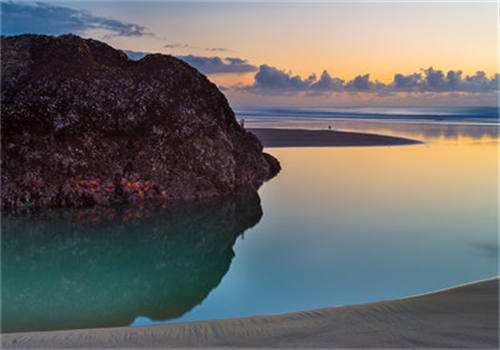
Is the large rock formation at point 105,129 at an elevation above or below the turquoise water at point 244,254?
above

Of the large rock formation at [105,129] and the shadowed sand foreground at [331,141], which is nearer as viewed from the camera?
the large rock formation at [105,129]

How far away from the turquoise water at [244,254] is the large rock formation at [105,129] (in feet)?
3.58

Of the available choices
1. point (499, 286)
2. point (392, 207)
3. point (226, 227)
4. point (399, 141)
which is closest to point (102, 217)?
point (226, 227)

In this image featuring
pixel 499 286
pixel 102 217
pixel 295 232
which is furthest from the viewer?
pixel 102 217

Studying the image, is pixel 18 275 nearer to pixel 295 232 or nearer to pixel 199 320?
pixel 199 320

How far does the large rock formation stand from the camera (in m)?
11.8

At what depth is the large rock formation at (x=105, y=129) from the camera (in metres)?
11.8

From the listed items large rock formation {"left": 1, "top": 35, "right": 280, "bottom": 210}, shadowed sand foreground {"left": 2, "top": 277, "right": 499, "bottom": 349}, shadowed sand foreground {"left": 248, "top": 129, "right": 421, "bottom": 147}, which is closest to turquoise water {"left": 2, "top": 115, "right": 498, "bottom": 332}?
shadowed sand foreground {"left": 2, "top": 277, "right": 499, "bottom": 349}

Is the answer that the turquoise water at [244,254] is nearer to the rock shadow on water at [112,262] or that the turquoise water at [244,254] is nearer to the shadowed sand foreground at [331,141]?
the rock shadow on water at [112,262]

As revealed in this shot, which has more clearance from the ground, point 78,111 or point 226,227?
point 78,111

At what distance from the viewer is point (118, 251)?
8547 mm

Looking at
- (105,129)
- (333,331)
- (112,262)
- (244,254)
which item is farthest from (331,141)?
(333,331)

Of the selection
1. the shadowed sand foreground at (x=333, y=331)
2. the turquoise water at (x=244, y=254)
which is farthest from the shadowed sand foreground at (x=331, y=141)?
the shadowed sand foreground at (x=333, y=331)

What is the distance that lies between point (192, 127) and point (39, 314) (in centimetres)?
903
